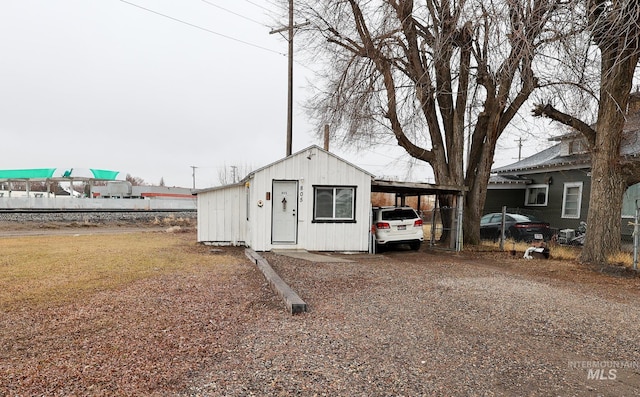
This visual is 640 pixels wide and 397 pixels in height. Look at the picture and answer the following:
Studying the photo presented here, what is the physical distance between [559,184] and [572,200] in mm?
923

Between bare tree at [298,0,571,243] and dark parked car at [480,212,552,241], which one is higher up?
bare tree at [298,0,571,243]

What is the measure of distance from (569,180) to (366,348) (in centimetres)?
1553

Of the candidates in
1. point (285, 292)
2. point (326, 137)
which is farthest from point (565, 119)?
point (285, 292)

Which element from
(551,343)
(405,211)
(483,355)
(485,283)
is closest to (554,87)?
(405,211)

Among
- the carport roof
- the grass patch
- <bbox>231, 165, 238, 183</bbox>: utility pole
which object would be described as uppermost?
<bbox>231, 165, 238, 183</bbox>: utility pole

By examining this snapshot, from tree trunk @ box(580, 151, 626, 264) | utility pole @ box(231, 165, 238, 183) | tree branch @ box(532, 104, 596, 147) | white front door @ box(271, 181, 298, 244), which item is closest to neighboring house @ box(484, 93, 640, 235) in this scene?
tree branch @ box(532, 104, 596, 147)

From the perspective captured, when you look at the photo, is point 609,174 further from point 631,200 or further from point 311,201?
point 311,201

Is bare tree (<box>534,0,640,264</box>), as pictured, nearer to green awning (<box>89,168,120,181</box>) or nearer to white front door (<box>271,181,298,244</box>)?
white front door (<box>271,181,298,244</box>)

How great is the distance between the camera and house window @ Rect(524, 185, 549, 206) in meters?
16.5

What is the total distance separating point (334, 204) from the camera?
10906 millimetres

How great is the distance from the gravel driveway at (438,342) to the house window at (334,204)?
4.15 meters

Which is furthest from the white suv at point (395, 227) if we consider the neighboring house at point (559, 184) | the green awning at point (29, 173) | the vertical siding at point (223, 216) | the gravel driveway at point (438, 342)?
the green awning at point (29, 173)

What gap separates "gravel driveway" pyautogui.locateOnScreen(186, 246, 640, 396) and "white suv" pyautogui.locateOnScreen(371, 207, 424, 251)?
4.42 m

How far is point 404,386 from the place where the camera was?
2859 mm
